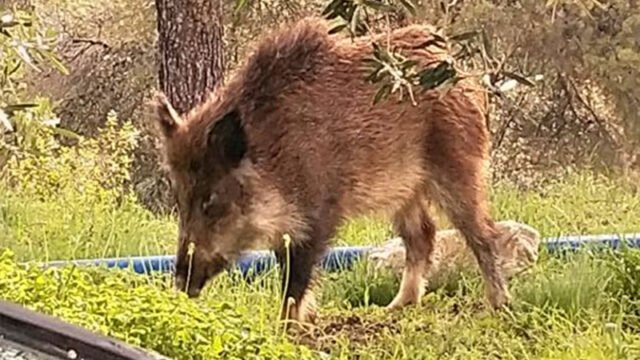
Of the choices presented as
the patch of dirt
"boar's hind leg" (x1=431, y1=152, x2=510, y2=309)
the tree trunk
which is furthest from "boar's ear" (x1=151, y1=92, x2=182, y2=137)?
the tree trunk

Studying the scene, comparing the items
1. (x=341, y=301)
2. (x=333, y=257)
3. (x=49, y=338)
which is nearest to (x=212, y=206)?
(x=341, y=301)

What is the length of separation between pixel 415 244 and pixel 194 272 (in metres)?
1.24

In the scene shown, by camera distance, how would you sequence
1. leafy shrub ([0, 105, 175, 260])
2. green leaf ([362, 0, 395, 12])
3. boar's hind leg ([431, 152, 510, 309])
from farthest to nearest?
1. leafy shrub ([0, 105, 175, 260])
2. boar's hind leg ([431, 152, 510, 309])
3. green leaf ([362, 0, 395, 12])

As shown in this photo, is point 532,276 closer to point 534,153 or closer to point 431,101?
point 431,101

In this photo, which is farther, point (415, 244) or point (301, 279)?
point (415, 244)

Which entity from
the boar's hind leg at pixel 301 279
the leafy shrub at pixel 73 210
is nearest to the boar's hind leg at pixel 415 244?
the boar's hind leg at pixel 301 279

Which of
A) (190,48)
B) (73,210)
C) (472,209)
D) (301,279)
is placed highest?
(190,48)

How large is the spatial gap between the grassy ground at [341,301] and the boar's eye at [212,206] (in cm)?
33

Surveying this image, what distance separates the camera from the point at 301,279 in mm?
5477

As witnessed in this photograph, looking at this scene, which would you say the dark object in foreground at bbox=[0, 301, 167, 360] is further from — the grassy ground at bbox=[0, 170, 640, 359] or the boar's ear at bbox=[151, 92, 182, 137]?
the boar's ear at bbox=[151, 92, 182, 137]

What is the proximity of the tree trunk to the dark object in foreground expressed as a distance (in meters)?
6.16

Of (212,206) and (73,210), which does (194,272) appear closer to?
(212,206)

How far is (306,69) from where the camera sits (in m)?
5.58

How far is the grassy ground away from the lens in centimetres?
385
